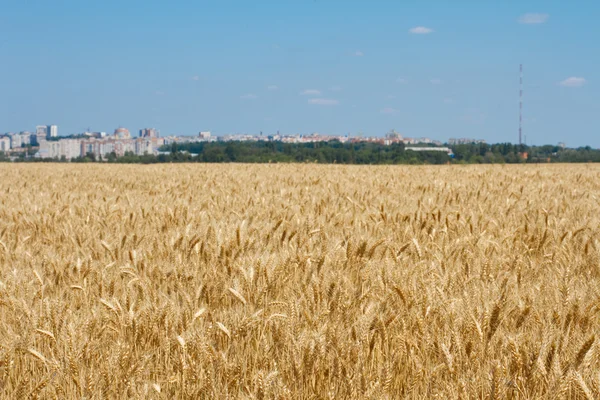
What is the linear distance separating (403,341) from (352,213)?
3211 millimetres

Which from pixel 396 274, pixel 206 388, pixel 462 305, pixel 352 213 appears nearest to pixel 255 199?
pixel 352 213

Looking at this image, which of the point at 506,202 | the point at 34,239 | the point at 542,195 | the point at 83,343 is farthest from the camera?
the point at 542,195

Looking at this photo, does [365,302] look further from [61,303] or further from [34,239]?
[34,239]

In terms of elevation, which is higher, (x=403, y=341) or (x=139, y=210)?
(x=139, y=210)

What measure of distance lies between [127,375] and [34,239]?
10.0 ft

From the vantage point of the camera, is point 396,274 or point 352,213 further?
point 352,213

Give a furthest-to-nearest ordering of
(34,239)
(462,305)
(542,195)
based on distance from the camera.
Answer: (542,195) < (34,239) < (462,305)

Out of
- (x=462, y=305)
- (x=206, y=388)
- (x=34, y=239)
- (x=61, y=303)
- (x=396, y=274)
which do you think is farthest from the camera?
(x=34, y=239)

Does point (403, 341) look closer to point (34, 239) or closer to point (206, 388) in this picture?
point (206, 388)

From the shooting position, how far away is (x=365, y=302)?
2.38 meters

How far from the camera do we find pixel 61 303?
2324 millimetres

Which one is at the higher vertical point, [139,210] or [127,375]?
[139,210]

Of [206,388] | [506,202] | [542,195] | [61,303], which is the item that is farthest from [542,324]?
[542,195]

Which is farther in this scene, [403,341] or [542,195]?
[542,195]
